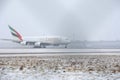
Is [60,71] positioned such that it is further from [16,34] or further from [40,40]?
[16,34]

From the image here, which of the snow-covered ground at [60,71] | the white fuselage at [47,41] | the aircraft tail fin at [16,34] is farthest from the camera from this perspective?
the aircraft tail fin at [16,34]

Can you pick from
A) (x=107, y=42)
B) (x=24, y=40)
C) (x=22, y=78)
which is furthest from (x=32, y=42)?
(x=22, y=78)

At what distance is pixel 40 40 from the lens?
68062 millimetres

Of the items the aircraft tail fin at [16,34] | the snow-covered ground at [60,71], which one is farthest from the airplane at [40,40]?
the snow-covered ground at [60,71]

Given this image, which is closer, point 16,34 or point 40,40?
point 40,40

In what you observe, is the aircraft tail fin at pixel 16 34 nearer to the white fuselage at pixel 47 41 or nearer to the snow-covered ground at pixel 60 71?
the white fuselage at pixel 47 41

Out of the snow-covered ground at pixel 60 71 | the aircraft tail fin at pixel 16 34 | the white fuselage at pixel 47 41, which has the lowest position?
the snow-covered ground at pixel 60 71

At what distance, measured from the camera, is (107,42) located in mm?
100062

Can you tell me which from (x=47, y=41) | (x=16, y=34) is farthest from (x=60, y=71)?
(x=16, y=34)

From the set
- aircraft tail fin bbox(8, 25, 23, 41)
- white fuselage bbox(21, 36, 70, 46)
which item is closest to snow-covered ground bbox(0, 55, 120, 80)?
white fuselage bbox(21, 36, 70, 46)

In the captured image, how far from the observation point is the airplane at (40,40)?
6679 cm

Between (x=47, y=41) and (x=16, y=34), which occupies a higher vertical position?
(x=16, y=34)

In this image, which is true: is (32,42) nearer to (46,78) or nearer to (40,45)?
(40,45)

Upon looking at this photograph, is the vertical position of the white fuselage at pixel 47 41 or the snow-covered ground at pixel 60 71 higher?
the white fuselage at pixel 47 41
